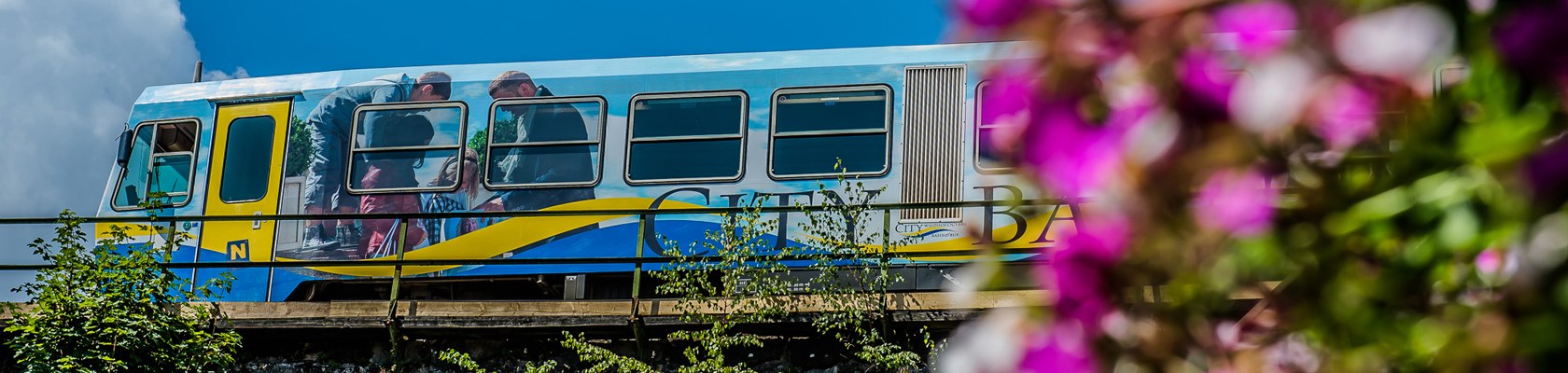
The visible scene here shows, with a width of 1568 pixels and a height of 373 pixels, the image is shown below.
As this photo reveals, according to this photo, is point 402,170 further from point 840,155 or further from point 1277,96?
point 1277,96

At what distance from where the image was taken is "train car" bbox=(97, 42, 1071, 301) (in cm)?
1046

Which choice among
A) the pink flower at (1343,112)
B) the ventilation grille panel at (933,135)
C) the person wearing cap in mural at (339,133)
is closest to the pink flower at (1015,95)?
the pink flower at (1343,112)

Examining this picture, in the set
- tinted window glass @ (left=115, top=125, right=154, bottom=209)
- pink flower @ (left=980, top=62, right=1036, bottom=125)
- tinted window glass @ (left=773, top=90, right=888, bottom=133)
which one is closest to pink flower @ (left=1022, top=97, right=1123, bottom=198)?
pink flower @ (left=980, top=62, right=1036, bottom=125)

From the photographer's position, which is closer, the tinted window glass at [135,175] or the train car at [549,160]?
the train car at [549,160]

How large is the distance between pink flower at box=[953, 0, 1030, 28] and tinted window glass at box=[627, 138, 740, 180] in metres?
9.52

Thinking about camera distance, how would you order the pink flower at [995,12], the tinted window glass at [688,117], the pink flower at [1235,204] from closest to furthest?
the pink flower at [1235,204] < the pink flower at [995,12] < the tinted window glass at [688,117]

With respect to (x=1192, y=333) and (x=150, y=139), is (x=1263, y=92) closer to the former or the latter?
(x=1192, y=333)

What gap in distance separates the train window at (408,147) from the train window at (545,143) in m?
0.35

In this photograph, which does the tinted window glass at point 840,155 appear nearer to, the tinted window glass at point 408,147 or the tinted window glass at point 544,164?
the tinted window glass at point 544,164

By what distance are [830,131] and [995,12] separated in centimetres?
940

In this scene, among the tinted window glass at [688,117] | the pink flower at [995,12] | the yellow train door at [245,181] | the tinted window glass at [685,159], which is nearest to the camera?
the pink flower at [995,12]

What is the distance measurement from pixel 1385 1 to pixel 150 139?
1275 centimetres

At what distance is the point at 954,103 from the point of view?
34.6ft

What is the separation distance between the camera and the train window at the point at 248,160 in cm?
1180
